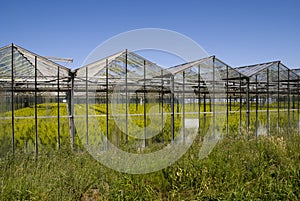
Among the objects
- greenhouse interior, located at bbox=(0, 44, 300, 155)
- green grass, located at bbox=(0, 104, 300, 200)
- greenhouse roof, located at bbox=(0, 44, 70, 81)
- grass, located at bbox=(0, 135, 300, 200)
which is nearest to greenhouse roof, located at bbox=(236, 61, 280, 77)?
greenhouse interior, located at bbox=(0, 44, 300, 155)

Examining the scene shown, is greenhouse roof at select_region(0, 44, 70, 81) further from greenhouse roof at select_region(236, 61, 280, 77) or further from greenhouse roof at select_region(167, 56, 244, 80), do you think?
greenhouse roof at select_region(236, 61, 280, 77)

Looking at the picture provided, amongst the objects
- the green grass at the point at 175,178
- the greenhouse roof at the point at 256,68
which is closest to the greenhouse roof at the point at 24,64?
the green grass at the point at 175,178

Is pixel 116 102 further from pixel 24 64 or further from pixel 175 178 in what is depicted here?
pixel 175 178

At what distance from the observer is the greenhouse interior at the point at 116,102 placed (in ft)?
29.0

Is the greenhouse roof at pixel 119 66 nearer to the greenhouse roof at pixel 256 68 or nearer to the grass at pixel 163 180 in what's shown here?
the grass at pixel 163 180

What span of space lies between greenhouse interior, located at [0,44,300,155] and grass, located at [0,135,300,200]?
2522 mm

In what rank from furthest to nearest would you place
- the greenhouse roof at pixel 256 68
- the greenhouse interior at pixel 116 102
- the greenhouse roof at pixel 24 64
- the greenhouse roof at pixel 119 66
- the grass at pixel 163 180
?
the greenhouse roof at pixel 256 68, the greenhouse roof at pixel 119 66, the greenhouse interior at pixel 116 102, the greenhouse roof at pixel 24 64, the grass at pixel 163 180

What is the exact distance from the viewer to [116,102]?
9938 mm

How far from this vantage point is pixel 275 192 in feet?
15.9

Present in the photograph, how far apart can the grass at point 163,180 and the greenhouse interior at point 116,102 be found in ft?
8.28

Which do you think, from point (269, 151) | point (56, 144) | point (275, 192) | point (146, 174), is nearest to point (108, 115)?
point (56, 144)

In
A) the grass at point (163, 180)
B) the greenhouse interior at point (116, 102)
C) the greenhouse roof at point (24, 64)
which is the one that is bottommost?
the grass at point (163, 180)

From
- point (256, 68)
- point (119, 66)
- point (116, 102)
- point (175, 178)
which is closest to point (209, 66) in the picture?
point (256, 68)

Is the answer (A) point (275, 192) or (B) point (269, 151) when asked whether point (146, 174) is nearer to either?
(A) point (275, 192)
